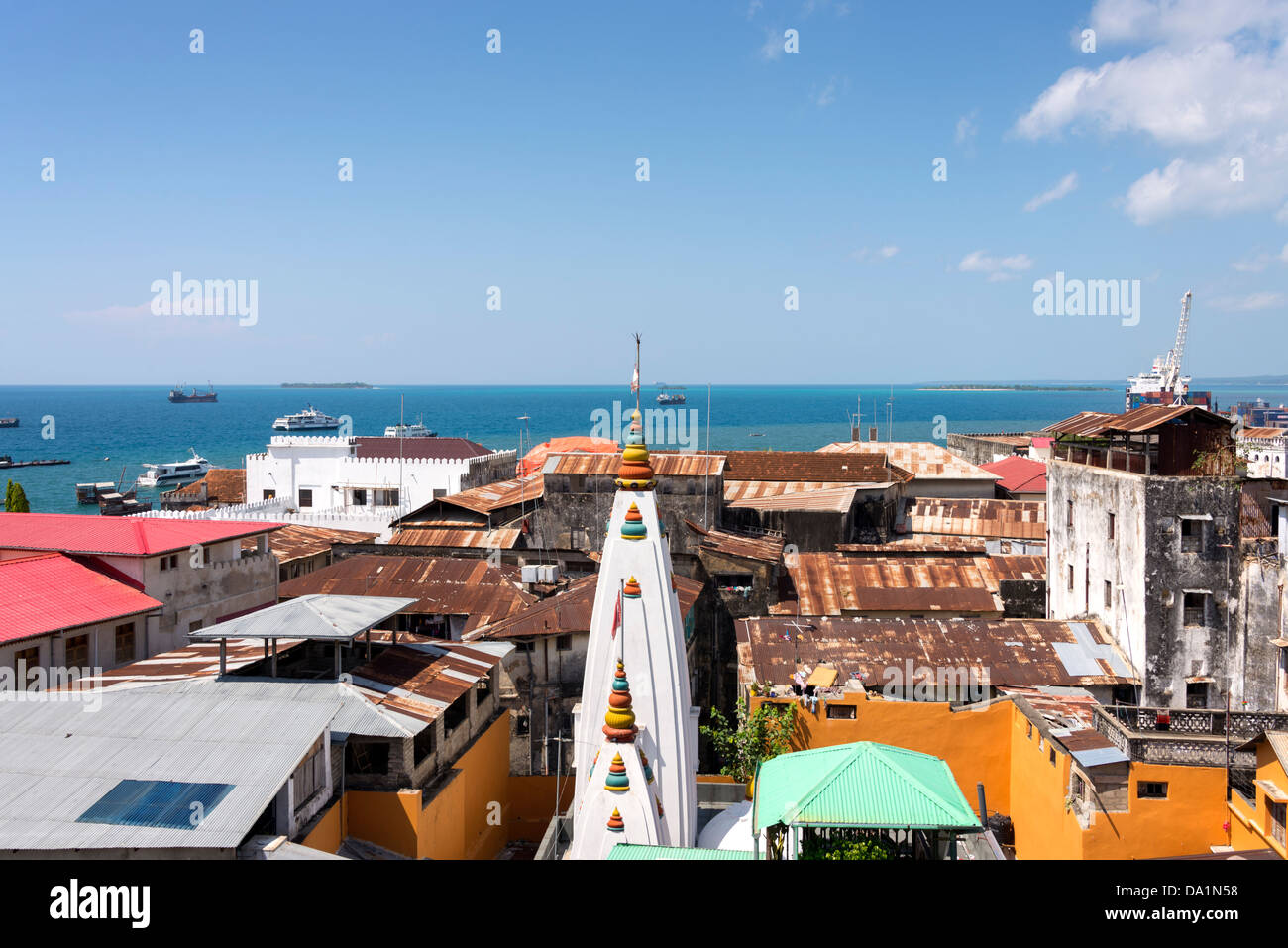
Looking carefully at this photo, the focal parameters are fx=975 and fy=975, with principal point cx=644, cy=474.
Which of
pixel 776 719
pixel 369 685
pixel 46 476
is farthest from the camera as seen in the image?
pixel 46 476

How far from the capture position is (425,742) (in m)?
14.9

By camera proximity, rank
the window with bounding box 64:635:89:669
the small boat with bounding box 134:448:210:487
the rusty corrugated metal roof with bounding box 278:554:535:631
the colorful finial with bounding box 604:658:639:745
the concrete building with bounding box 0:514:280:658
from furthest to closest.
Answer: the small boat with bounding box 134:448:210:487 < the rusty corrugated metal roof with bounding box 278:554:535:631 < the concrete building with bounding box 0:514:280:658 < the window with bounding box 64:635:89:669 < the colorful finial with bounding box 604:658:639:745

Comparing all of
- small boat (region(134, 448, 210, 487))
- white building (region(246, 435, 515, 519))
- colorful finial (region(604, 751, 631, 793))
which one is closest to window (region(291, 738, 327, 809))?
colorful finial (region(604, 751, 631, 793))

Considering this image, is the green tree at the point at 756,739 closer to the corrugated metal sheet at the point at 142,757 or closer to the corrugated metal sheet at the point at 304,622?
the corrugated metal sheet at the point at 304,622

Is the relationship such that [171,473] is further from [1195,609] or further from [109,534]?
[1195,609]

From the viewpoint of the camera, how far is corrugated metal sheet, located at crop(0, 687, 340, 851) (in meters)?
10.7

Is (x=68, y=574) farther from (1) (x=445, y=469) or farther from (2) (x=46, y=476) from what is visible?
(2) (x=46, y=476)

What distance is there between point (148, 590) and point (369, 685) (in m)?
9.44

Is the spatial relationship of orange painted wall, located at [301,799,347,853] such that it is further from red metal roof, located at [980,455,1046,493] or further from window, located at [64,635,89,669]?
red metal roof, located at [980,455,1046,493]

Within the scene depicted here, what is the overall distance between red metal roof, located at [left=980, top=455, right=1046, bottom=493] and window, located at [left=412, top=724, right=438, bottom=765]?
3459 centimetres

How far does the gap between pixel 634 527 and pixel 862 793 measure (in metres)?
3.94

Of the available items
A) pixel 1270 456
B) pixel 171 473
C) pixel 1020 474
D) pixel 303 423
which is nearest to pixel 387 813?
pixel 1020 474
